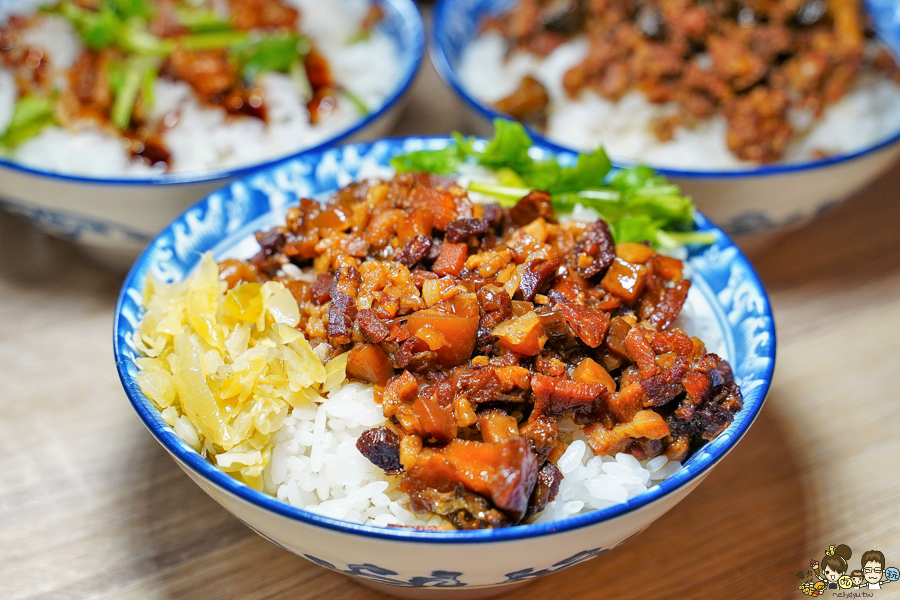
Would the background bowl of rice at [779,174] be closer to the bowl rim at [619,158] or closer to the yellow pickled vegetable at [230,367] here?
the bowl rim at [619,158]

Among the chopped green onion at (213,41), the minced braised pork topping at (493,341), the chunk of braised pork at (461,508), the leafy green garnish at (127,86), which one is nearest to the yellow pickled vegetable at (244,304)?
the minced braised pork topping at (493,341)

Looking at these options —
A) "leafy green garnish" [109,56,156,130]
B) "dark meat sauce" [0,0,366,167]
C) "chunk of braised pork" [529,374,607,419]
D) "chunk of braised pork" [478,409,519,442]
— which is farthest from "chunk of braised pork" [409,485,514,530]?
"leafy green garnish" [109,56,156,130]

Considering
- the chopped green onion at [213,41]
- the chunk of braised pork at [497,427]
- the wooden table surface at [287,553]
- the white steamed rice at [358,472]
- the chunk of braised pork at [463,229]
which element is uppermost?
the chopped green onion at [213,41]

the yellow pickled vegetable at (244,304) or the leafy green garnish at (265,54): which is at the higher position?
the leafy green garnish at (265,54)

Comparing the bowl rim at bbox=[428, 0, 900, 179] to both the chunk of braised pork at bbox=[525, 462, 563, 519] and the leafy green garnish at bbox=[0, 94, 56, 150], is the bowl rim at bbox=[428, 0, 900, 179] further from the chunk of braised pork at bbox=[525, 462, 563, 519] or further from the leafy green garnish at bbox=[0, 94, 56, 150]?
the leafy green garnish at bbox=[0, 94, 56, 150]

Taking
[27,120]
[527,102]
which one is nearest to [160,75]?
[27,120]

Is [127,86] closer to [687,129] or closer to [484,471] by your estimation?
[687,129]
